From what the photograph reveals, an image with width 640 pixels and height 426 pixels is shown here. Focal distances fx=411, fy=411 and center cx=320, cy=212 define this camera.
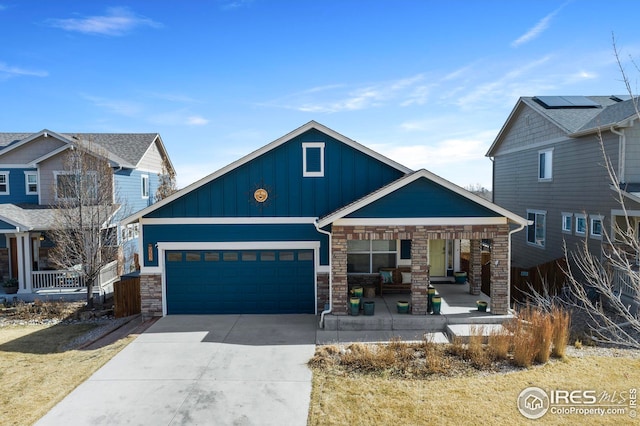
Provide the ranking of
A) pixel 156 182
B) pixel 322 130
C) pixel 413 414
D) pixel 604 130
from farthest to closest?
pixel 156 182, pixel 604 130, pixel 322 130, pixel 413 414

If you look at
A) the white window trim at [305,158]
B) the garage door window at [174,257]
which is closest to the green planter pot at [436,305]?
the white window trim at [305,158]

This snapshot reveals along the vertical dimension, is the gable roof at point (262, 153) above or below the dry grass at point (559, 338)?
above

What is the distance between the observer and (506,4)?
35.0 ft

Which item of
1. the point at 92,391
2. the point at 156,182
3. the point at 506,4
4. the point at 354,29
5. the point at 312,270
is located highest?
the point at 354,29

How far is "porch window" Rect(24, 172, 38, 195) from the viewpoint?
19812 millimetres

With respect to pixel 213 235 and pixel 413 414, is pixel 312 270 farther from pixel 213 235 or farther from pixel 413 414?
pixel 413 414

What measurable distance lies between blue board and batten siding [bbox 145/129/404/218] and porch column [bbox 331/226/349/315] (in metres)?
1.95

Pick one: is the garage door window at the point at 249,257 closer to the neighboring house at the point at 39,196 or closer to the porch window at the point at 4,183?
the neighboring house at the point at 39,196

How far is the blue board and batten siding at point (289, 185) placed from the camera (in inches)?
540

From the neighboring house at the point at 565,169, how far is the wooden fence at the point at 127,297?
47.3ft

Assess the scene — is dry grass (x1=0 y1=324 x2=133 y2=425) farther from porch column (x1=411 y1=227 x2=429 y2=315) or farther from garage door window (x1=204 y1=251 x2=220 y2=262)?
porch column (x1=411 y1=227 x2=429 y2=315)

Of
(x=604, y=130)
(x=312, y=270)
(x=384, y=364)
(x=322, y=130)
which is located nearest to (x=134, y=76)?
(x=322, y=130)

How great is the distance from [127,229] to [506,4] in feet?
63.2

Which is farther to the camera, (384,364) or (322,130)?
(322,130)
